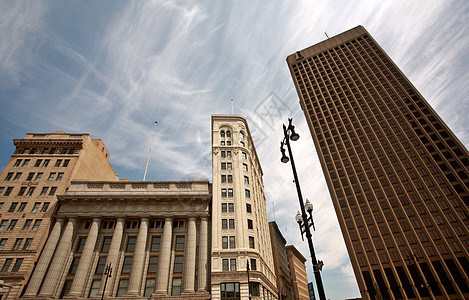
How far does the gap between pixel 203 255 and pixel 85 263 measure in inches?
768

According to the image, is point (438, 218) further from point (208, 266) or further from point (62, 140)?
point (62, 140)

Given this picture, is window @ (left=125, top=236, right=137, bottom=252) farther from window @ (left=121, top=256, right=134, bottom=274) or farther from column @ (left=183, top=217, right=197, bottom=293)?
column @ (left=183, top=217, right=197, bottom=293)

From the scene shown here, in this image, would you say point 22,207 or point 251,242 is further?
point 22,207

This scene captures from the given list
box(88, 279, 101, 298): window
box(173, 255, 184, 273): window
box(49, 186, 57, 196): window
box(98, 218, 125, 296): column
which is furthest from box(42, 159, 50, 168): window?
box(173, 255, 184, 273): window

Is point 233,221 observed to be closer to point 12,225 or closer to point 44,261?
point 44,261

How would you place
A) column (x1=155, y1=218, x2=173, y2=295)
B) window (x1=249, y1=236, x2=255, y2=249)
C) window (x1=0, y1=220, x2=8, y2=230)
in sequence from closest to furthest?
column (x1=155, y1=218, x2=173, y2=295) < window (x1=0, y1=220, x2=8, y2=230) < window (x1=249, y1=236, x2=255, y2=249)

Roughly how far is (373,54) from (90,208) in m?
110

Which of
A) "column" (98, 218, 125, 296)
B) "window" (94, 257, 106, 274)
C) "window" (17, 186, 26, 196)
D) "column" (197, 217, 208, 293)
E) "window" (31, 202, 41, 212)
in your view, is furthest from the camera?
"window" (17, 186, 26, 196)

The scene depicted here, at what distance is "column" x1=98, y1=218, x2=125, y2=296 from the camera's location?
119ft

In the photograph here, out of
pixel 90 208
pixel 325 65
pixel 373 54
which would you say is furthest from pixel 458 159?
pixel 90 208

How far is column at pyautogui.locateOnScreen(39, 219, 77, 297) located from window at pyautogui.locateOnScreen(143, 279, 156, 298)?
13711 mm

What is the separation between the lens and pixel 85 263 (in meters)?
37.4

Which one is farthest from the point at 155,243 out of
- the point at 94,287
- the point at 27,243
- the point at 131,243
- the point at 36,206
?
the point at 36,206

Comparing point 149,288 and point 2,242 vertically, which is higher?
point 2,242
